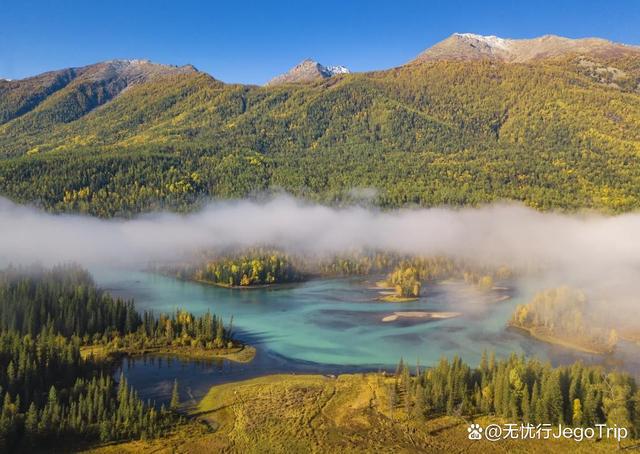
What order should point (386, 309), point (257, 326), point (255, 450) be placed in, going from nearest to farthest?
Answer: point (255, 450) < point (257, 326) < point (386, 309)

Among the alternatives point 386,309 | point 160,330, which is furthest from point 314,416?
point 386,309

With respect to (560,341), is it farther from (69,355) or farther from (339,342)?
(69,355)

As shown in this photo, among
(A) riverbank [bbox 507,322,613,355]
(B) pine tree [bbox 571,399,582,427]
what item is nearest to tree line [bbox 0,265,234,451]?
(B) pine tree [bbox 571,399,582,427]

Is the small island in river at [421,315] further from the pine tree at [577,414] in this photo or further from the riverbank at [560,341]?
the pine tree at [577,414]

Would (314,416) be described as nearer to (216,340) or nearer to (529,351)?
(216,340)

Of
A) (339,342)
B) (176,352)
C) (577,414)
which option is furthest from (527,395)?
(176,352)

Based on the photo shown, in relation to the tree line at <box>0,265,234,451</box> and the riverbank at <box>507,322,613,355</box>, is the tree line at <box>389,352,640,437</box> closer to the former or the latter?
the riverbank at <box>507,322,613,355</box>

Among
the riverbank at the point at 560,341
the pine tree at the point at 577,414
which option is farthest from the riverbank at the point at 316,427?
the riverbank at the point at 560,341
